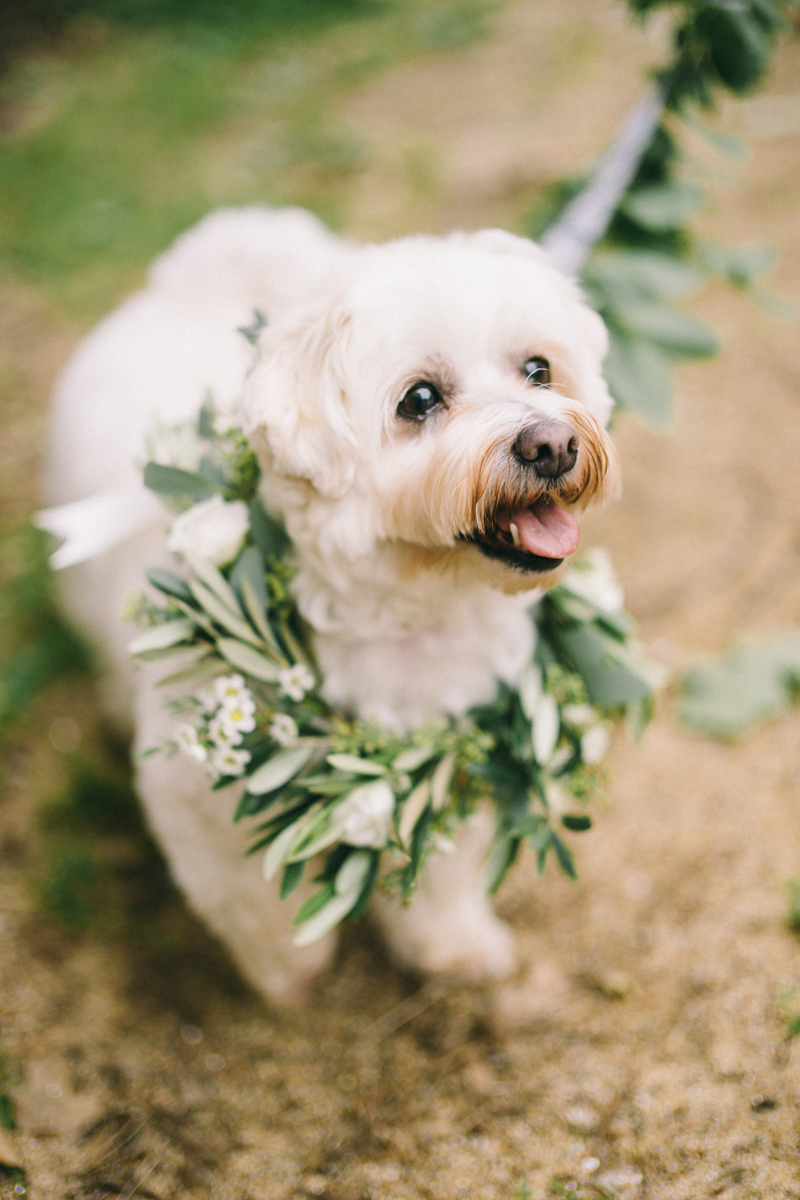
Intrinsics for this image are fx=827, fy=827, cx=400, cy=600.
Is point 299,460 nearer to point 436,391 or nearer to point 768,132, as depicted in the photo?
point 436,391

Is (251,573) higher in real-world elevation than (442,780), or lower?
higher

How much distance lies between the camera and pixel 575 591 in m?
1.89

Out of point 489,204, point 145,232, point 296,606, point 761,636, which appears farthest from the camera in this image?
point 145,232

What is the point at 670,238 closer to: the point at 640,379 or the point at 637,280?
the point at 637,280

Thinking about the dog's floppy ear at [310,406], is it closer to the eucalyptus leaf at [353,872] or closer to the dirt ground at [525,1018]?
the eucalyptus leaf at [353,872]

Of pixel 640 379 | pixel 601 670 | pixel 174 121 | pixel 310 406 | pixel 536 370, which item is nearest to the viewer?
pixel 310 406

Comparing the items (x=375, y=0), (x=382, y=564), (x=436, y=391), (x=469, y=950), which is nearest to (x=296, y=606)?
(x=382, y=564)

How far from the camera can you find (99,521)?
6.13 ft

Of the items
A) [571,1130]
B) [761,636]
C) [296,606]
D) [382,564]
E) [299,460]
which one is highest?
[299,460]

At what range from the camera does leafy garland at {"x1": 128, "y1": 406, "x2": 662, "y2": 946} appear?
5.15 feet

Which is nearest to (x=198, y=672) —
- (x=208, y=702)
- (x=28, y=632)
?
(x=208, y=702)

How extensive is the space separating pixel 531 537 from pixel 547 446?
0.59 ft

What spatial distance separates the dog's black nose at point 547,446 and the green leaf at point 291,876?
88 centimetres

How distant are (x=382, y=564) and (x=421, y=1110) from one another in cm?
131
